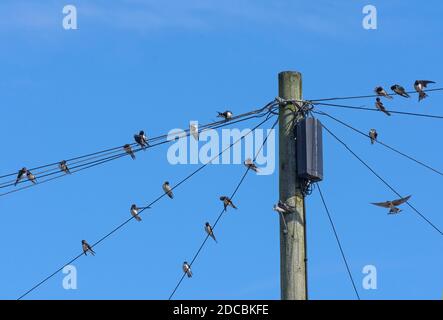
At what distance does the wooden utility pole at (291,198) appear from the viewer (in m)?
16.5

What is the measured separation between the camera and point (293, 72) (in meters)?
17.3

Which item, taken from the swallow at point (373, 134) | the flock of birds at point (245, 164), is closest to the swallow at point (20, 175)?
the flock of birds at point (245, 164)

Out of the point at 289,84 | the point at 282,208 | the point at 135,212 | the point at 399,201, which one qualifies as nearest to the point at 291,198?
the point at 282,208

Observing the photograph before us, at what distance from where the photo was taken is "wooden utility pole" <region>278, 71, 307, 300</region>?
54.3 ft

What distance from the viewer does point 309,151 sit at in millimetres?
16906

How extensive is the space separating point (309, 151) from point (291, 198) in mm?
664

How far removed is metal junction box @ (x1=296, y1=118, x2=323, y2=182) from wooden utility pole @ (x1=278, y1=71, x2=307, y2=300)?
0.11m

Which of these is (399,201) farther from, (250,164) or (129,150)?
(129,150)

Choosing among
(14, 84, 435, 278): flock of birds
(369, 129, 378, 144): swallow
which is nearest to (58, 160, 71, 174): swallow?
(14, 84, 435, 278): flock of birds
